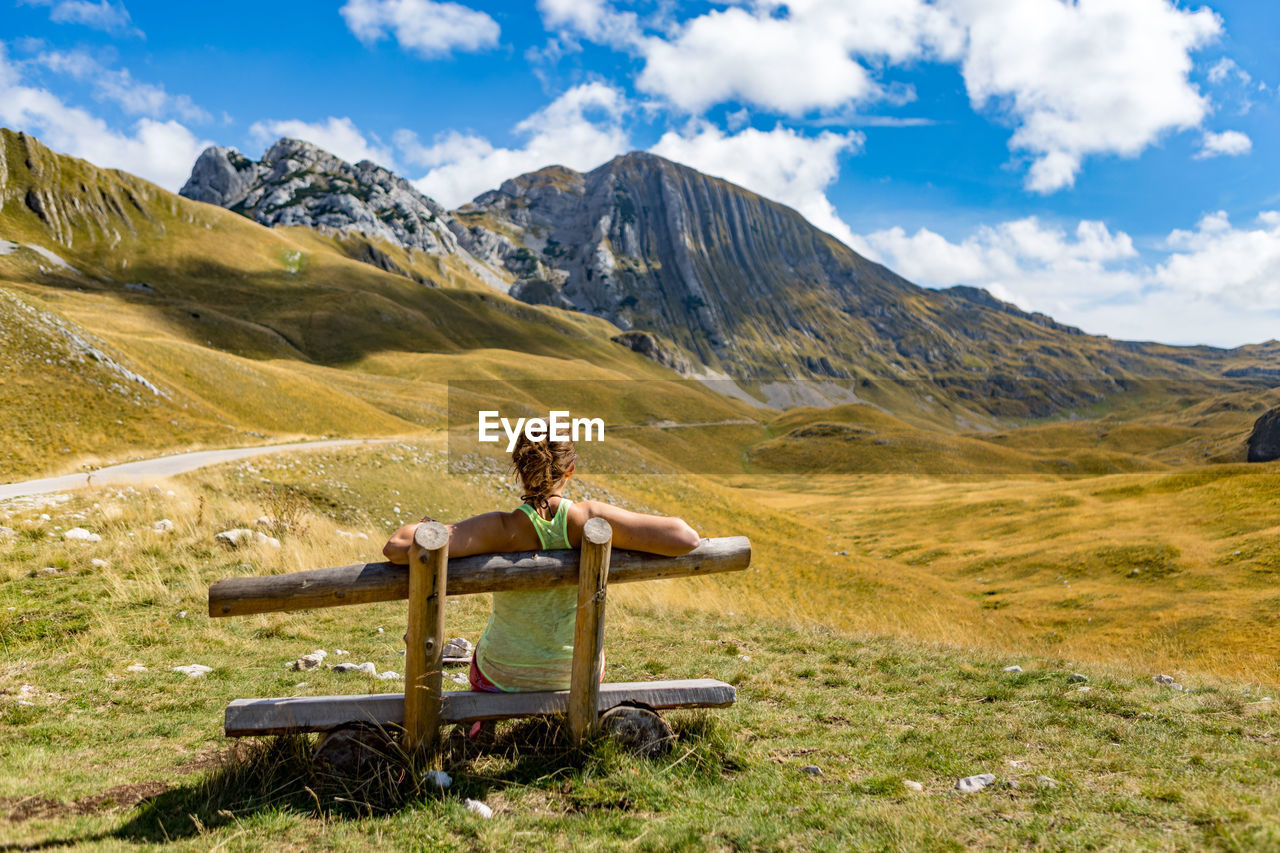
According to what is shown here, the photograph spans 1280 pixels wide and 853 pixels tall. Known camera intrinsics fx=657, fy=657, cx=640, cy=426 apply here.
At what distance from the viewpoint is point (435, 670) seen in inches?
202

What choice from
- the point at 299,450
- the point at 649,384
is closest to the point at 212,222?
the point at 649,384

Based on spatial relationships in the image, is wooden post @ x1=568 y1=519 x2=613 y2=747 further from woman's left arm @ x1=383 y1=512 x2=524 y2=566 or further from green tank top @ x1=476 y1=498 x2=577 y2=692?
woman's left arm @ x1=383 y1=512 x2=524 y2=566

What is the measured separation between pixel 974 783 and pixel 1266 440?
453 ft

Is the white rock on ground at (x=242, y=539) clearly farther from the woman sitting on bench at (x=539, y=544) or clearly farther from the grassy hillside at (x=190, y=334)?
the grassy hillside at (x=190, y=334)

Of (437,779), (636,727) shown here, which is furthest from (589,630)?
(437,779)

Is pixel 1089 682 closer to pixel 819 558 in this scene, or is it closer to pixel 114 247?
pixel 819 558

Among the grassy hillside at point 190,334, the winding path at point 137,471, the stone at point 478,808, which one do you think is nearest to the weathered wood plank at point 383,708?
the stone at point 478,808

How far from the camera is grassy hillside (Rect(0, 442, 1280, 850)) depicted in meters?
4.50

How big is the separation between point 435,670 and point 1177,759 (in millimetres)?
6571

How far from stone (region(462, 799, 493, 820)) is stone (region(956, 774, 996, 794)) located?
373 cm

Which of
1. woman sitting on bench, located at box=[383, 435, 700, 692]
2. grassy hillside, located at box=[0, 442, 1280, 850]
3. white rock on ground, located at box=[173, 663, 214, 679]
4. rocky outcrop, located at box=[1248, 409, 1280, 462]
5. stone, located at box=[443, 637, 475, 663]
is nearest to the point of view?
grassy hillside, located at box=[0, 442, 1280, 850]

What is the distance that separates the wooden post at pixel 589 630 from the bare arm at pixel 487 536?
1.77ft

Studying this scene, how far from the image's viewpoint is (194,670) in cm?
816

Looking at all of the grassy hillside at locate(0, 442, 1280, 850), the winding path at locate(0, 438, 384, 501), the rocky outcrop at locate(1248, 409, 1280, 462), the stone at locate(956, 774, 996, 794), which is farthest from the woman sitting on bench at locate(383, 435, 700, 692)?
the rocky outcrop at locate(1248, 409, 1280, 462)
